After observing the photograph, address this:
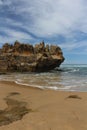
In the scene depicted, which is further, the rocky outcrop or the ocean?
the rocky outcrop

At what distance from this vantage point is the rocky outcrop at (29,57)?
3694cm

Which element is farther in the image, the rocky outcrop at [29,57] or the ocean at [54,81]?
the rocky outcrop at [29,57]

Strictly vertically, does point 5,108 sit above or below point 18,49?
below

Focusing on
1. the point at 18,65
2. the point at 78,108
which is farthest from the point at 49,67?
the point at 78,108

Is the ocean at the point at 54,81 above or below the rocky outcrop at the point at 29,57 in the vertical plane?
below

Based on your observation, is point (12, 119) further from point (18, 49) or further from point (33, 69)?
point (18, 49)

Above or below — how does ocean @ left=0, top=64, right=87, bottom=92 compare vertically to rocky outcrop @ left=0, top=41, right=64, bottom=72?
below

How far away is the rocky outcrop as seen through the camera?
36938 mm

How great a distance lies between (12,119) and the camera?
483 cm

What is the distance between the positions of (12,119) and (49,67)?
35.5 metres

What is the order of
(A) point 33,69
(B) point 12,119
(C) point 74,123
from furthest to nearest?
(A) point 33,69 → (B) point 12,119 → (C) point 74,123

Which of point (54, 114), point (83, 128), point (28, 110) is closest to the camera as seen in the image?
point (83, 128)

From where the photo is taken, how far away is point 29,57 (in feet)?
125

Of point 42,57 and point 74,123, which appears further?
point 42,57
